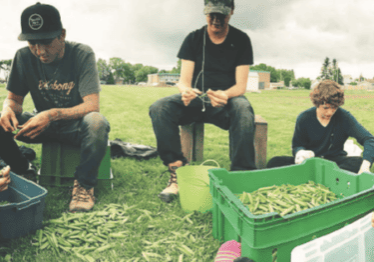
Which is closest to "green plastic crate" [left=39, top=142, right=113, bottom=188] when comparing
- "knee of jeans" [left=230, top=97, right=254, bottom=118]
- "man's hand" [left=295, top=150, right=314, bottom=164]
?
"knee of jeans" [left=230, top=97, right=254, bottom=118]

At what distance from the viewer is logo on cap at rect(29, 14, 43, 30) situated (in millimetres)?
2365

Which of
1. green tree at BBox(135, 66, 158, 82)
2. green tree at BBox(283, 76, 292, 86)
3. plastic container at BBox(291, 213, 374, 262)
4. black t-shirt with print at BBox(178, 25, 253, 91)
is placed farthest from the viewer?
green tree at BBox(135, 66, 158, 82)

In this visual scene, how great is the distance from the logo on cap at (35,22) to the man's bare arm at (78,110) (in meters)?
0.64

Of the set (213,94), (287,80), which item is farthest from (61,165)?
(287,80)

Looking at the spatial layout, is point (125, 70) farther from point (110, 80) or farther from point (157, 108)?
point (157, 108)

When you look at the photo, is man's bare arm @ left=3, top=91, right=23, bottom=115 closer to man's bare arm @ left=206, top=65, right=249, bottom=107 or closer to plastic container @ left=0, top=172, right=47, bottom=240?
plastic container @ left=0, top=172, right=47, bottom=240

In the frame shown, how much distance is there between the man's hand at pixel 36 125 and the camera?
2387 millimetres

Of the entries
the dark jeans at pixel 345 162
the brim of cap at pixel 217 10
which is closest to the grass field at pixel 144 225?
the dark jeans at pixel 345 162

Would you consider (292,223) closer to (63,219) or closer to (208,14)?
(63,219)

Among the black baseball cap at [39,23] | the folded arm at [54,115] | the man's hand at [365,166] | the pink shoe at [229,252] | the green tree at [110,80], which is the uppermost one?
the green tree at [110,80]

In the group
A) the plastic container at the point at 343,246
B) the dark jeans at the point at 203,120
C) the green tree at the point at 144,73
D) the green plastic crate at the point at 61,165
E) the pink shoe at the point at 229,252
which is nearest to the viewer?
the plastic container at the point at 343,246

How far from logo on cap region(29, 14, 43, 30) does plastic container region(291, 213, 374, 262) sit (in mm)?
2327

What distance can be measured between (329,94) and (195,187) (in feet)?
4.51

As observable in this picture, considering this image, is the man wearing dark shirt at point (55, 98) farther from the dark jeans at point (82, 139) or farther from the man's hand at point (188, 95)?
the man's hand at point (188, 95)
